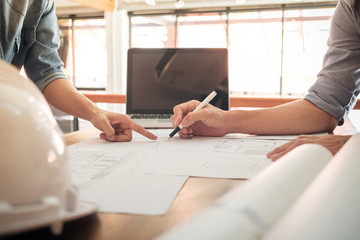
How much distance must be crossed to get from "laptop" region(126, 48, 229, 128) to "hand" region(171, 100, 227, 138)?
485 millimetres

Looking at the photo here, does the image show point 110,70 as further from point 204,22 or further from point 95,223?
point 95,223

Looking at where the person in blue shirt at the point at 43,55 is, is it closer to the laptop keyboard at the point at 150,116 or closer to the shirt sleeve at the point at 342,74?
the laptop keyboard at the point at 150,116

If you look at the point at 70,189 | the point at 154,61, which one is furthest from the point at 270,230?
the point at 154,61

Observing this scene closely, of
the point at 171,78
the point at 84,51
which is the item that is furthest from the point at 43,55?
the point at 84,51

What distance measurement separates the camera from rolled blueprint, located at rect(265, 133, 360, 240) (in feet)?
0.88

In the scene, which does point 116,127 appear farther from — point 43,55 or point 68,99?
point 43,55

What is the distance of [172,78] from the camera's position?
5.61 ft

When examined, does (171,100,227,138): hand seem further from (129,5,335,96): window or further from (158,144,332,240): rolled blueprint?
(129,5,335,96): window

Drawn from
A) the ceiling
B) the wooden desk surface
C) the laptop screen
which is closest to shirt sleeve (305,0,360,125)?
the laptop screen

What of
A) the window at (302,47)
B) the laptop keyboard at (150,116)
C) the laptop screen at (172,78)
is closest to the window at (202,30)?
the window at (302,47)

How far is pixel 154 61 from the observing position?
1.71 metres

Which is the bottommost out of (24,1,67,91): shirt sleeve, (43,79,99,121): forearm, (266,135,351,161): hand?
(266,135,351,161): hand

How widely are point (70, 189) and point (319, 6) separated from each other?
7285 millimetres

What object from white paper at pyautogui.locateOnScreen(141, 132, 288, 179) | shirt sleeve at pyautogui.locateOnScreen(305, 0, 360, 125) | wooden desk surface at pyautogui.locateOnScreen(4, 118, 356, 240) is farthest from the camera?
shirt sleeve at pyautogui.locateOnScreen(305, 0, 360, 125)
